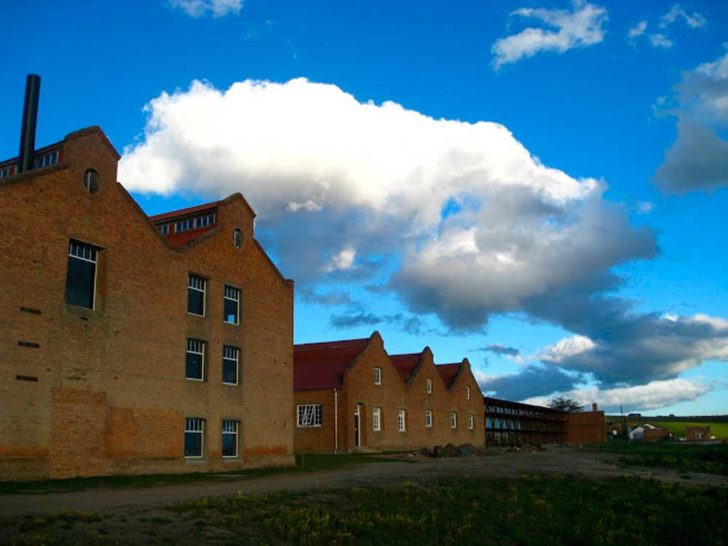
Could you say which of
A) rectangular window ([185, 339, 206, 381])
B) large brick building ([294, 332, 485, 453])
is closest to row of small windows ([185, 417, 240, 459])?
rectangular window ([185, 339, 206, 381])

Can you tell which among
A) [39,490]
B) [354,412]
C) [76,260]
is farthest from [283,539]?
[354,412]

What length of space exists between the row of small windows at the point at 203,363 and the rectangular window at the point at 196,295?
1.30 metres

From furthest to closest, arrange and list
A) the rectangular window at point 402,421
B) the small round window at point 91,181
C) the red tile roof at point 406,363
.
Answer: the red tile roof at point 406,363 < the rectangular window at point 402,421 < the small round window at point 91,181

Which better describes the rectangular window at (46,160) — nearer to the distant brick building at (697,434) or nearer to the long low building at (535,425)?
the long low building at (535,425)

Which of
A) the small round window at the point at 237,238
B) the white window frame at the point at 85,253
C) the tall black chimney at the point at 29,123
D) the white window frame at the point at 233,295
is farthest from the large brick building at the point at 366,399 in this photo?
the tall black chimney at the point at 29,123

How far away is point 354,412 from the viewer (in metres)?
48.1

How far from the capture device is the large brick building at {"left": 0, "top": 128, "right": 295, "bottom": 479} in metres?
23.0

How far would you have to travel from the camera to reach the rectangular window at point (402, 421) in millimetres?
54281

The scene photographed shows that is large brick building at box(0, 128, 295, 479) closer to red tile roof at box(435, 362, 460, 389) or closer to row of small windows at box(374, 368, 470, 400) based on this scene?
row of small windows at box(374, 368, 470, 400)

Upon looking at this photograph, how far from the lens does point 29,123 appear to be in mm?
29875

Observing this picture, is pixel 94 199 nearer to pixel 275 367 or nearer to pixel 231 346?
pixel 231 346

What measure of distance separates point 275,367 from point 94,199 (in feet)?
45.5

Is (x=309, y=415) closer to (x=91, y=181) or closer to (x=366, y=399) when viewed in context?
(x=366, y=399)

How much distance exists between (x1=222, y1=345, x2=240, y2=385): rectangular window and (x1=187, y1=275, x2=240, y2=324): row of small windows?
1317 millimetres
